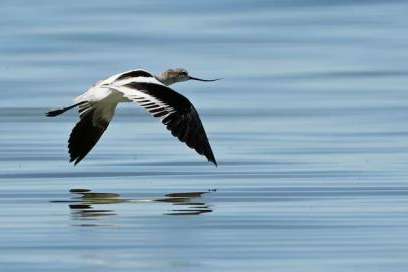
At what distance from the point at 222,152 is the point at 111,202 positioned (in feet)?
9.87

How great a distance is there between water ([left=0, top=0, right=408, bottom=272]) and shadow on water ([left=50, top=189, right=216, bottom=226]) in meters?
0.02

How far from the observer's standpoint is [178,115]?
13.4 meters

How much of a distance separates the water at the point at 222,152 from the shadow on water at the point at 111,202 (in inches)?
0.6

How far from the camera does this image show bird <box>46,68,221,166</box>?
13359 mm

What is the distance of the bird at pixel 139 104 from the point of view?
1336 centimetres

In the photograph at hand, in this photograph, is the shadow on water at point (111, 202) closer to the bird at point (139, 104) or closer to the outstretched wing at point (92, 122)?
the bird at point (139, 104)

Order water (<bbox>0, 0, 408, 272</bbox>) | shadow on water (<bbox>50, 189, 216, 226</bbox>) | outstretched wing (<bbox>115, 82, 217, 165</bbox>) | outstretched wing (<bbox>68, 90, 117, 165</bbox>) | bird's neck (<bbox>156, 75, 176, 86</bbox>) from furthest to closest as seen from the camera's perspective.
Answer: bird's neck (<bbox>156, 75, 176, 86</bbox>) → outstretched wing (<bbox>68, 90, 117, 165</bbox>) → outstretched wing (<bbox>115, 82, 217, 165</bbox>) → shadow on water (<bbox>50, 189, 216, 226</bbox>) → water (<bbox>0, 0, 408, 272</bbox>)

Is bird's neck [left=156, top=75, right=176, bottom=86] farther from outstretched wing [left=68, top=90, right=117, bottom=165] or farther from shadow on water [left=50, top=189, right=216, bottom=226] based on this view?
shadow on water [left=50, top=189, right=216, bottom=226]

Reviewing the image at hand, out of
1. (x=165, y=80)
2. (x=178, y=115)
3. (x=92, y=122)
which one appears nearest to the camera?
(x=178, y=115)

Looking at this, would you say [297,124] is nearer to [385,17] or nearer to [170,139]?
[170,139]

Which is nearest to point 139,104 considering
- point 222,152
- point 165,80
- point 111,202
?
point 111,202

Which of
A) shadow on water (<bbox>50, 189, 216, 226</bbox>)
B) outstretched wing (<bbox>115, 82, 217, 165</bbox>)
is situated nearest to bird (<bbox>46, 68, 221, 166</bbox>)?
outstretched wing (<bbox>115, 82, 217, 165</bbox>)

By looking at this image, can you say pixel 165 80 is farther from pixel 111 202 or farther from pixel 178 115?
pixel 111 202

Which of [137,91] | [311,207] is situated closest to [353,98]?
[137,91]
